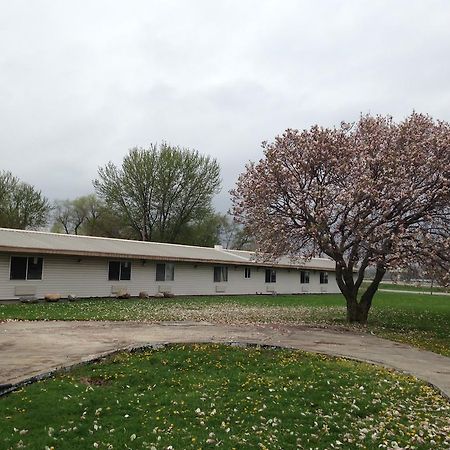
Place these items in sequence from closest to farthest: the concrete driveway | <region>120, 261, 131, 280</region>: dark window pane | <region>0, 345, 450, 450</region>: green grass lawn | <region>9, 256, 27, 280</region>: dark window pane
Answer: <region>0, 345, 450, 450</region>: green grass lawn
the concrete driveway
<region>9, 256, 27, 280</region>: dark window pane
<region>120, 261, 131, 280</region>: dark window pane

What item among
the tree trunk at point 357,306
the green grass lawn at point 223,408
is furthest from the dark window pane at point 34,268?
the green grass lawn at point 223,408

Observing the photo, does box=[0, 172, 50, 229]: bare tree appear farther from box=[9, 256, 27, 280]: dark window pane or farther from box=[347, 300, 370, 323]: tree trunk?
box=[347, 300, 370, 323]: tree trunk

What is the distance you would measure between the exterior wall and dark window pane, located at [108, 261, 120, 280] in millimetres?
305

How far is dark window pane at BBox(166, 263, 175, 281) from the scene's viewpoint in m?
30.5

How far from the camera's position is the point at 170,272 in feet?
101

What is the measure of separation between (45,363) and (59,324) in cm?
608

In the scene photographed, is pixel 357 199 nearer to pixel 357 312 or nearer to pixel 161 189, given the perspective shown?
pixel 357 312

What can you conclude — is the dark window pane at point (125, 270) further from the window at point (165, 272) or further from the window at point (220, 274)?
the window at point (220, 274)

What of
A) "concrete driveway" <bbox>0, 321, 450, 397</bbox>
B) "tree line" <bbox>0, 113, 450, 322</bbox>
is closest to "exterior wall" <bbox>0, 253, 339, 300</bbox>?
→ "concrete driveway" <bbox>0, 321, 450, 397</bbox>

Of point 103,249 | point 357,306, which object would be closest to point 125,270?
point 103,249

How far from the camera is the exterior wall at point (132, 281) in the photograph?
23.6m

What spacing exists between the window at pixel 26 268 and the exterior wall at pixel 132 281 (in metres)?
0.19

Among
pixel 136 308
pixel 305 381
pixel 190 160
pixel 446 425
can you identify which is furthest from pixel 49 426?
pixel 190 160

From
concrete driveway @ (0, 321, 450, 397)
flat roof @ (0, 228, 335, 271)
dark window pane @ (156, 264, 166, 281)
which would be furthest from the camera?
dark window pane @ (156, 264, 166, 281)
